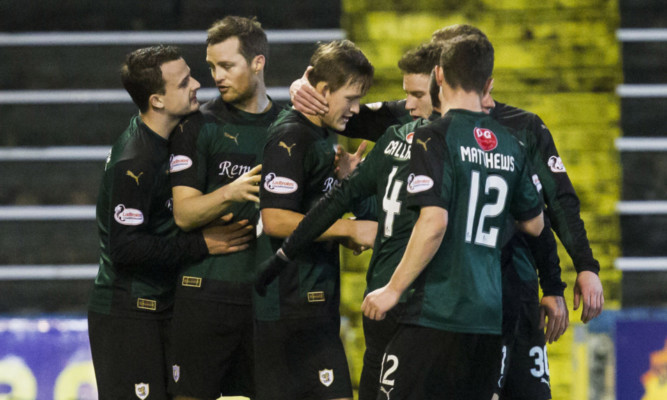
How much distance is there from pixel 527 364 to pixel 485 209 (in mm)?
1129

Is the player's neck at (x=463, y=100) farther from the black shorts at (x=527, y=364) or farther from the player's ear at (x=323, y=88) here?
the black shorts at (x=527, y=364)

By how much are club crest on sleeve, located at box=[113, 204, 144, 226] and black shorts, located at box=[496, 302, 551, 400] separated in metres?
1.83

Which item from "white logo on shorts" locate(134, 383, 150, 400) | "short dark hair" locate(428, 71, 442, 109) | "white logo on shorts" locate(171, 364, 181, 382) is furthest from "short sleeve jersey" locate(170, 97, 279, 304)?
"short dark hair" locate(428, 71, 442, 109)

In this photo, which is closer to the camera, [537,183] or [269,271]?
[269,271]

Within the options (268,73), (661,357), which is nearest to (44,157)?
(268,73)

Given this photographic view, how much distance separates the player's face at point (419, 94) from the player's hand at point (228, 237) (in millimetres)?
954

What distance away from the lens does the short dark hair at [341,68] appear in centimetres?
400

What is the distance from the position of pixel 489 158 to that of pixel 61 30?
19.9 ft

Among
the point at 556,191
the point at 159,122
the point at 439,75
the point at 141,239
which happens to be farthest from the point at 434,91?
the point at 141,239

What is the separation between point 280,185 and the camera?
156 inches

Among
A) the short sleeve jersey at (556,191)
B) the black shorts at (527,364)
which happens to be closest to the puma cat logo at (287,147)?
the short sleeve jersey at (556,191)

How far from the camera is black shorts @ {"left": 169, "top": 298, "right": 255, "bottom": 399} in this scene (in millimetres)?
4332

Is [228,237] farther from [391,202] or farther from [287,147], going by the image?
[391,202]

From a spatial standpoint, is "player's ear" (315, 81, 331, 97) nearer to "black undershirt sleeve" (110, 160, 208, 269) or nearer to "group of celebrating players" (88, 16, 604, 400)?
"group of celebrating players" (88, 16, 604, 400)
